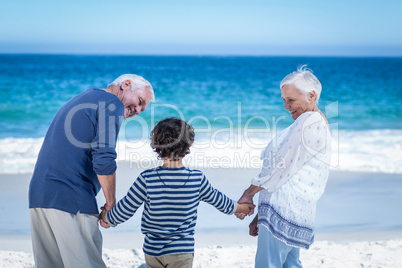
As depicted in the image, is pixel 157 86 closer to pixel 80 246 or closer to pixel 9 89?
pixel 9 89

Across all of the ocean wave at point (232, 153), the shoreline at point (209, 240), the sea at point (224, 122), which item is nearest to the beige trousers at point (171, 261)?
the sea at point (224, 122)

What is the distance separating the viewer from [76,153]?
7.41 ft

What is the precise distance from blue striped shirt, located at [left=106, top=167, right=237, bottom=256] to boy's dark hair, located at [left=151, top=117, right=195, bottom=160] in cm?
8

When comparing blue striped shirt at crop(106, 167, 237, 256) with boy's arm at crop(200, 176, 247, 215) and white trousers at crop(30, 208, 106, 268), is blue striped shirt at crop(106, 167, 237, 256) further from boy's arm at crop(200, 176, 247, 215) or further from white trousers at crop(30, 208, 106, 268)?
white trousers at crop(30, 208, 106, 268)

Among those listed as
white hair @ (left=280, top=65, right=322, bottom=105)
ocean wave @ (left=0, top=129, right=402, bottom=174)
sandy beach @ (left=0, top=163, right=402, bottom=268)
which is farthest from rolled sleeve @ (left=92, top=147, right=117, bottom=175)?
ocean wave @ (left=0, top=129, right=402, bottom=174)

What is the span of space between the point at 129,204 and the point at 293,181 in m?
0.81

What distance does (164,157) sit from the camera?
7.11 feet

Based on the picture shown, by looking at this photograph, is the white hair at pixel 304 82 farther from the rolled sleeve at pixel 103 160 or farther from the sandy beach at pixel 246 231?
the sandy beach at pixel 246 231

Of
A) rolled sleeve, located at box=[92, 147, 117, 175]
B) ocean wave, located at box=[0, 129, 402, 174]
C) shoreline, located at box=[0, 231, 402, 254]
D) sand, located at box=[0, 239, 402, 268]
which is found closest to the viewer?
rolled sleeve, located at box=[92, 147, 117, 175]

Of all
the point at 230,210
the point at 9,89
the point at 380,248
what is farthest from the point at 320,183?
the point at 9,89

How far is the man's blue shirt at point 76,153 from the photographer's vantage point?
Result: 224 cm

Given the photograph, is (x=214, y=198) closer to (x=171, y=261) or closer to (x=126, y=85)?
(x=171, y=261)

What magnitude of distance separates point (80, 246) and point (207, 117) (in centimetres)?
1146

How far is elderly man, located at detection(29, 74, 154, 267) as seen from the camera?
2.25m
